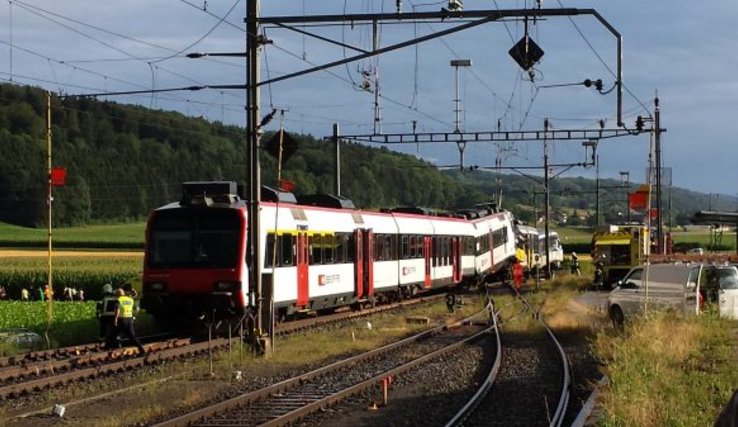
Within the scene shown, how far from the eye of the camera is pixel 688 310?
22.2m

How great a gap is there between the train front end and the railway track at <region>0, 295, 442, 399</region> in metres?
0.88

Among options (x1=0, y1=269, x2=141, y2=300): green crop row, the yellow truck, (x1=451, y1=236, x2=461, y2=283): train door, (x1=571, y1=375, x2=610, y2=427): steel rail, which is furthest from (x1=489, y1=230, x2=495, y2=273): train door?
(x1=571, y1=375, x2=610, y2=427): steel rail

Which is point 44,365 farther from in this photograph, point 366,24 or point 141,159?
point 141,159

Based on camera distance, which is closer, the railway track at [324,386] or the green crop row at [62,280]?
the railway track at [324,386]

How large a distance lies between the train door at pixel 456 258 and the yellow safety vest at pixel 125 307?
23.2 meters

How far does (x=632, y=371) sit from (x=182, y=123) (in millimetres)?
96626

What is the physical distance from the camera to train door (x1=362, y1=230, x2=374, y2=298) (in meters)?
31.0

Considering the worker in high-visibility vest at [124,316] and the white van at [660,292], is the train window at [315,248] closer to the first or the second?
the worker in high-visibility vest at [124,316]

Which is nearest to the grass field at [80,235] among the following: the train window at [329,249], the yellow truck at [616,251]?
the yellow truck at [616,251]

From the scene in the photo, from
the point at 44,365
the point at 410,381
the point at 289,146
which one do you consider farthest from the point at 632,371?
the point at 289,146

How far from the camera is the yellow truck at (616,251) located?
48.8 m

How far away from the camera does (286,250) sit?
2409 centimetres

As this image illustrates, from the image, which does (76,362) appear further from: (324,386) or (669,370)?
(669,370)

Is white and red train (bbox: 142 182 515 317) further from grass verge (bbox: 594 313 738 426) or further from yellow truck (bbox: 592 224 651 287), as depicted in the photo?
yellow truck (bbox: 592 224 651 287)
